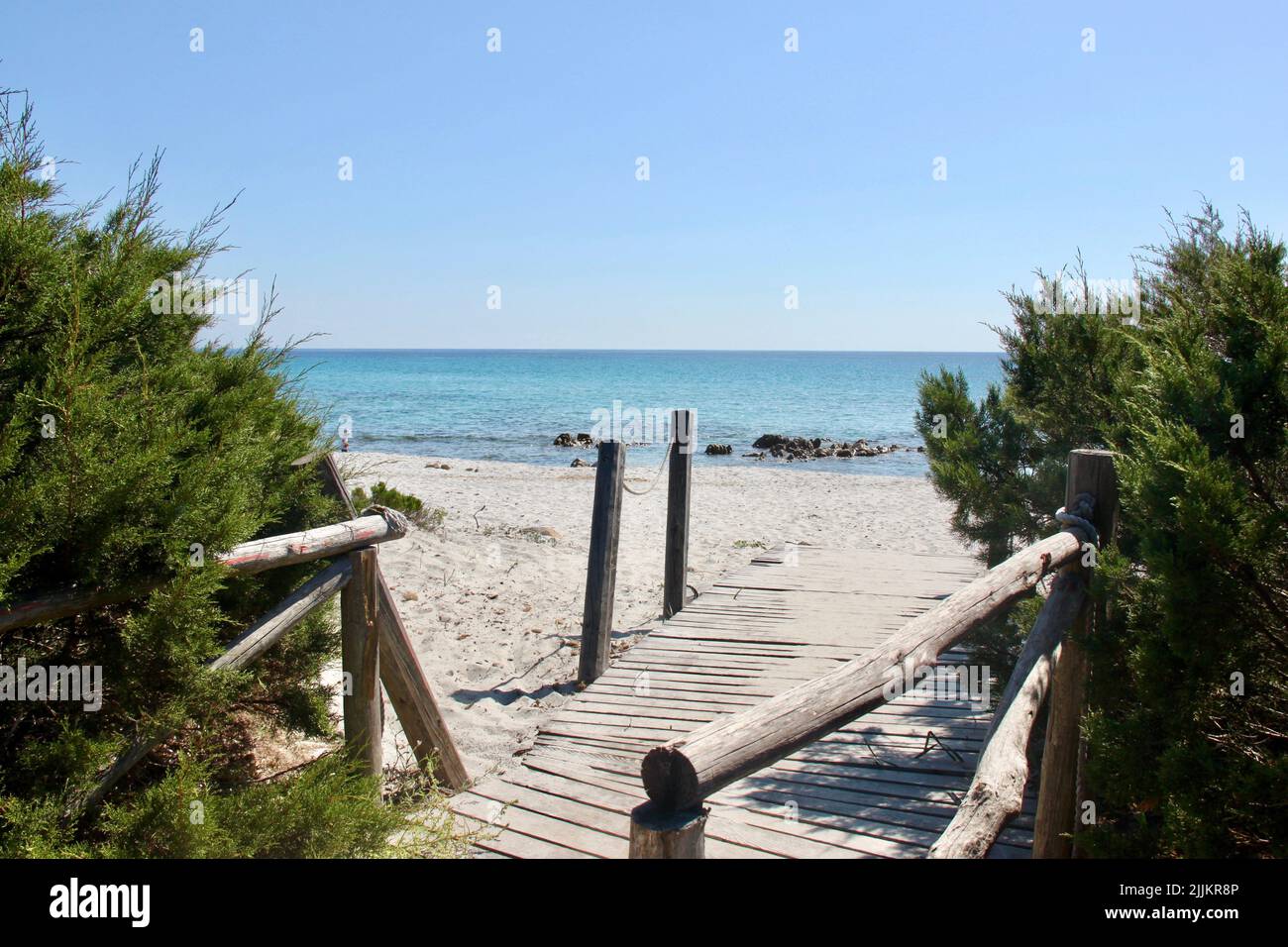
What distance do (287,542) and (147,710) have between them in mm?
899

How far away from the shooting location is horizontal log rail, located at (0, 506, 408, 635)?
228 cm

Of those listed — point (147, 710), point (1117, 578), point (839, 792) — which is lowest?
point (839, 792)

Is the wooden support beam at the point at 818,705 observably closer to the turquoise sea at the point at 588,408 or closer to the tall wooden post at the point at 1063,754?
the tall wooden post at the point at 1063,754

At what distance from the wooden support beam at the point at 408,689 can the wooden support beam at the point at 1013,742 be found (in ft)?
9.17

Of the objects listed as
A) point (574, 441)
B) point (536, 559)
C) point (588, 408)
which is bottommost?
point (536, 559)

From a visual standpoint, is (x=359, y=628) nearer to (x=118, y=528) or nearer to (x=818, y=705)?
(x=118, y=528)

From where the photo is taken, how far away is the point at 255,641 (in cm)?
324

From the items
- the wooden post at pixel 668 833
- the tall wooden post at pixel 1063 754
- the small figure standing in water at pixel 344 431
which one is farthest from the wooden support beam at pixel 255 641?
the tall wooden post at pixel 1063 754

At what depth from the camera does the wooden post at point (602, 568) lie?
633cm

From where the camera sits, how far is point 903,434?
110 feet

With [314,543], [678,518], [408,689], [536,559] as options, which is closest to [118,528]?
Result: [314,543]

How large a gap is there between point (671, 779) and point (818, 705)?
1.61 feet
